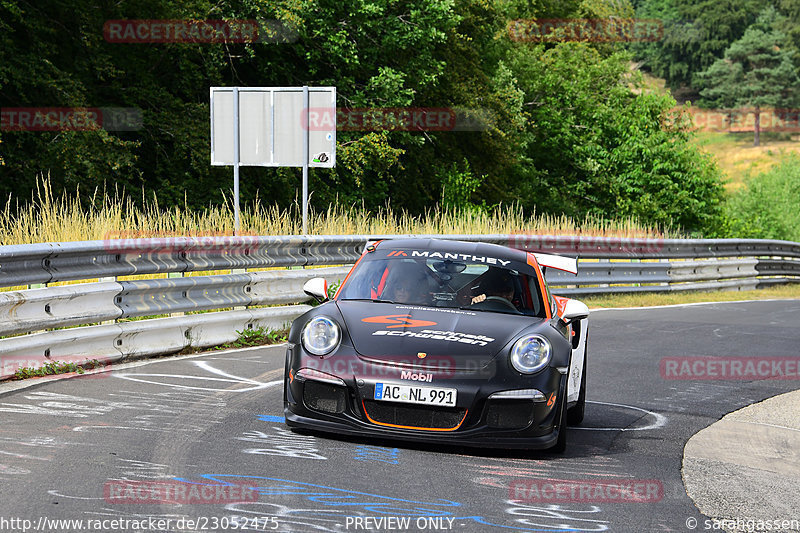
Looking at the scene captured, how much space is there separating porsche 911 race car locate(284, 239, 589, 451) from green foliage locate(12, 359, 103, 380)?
2.72 m

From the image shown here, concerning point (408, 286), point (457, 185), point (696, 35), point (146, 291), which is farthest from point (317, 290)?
point (696, 35)

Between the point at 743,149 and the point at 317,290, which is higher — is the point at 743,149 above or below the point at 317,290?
above

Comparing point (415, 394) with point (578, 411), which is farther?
point (578, 411)

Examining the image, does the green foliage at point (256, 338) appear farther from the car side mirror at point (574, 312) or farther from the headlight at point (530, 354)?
the headlight at point (530, 354)

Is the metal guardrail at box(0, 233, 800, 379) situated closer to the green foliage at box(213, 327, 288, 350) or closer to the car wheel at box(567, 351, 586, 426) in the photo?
the green foliage at box(213, 327, 288, 350)

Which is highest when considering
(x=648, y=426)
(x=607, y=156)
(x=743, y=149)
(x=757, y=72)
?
(x=757, y=72)

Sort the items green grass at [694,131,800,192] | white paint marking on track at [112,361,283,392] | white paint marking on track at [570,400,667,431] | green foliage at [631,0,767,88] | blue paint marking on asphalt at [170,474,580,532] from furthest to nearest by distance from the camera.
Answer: green foliage at [631,0,767,88], green grass at [694,131,800,192], white paint marking on track at [112,361,283,392], white paint marking on track at [570,400,667,431], blue paint marking on asphalt at [170,474,580,532]

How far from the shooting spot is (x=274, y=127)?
52.9ft

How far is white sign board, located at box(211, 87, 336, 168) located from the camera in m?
15.9

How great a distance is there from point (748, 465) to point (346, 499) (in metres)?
2.84

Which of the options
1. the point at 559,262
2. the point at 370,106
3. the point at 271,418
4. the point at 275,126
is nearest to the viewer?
the point at 271,418

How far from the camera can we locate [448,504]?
5.13 meters

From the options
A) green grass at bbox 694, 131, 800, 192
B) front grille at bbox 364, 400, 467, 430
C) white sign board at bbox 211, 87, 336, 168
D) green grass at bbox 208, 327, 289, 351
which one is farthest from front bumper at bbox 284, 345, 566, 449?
green grass at bbox 694, 131, 800, 192

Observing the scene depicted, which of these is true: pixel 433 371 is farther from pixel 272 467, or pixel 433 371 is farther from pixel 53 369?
pixel 53 369
